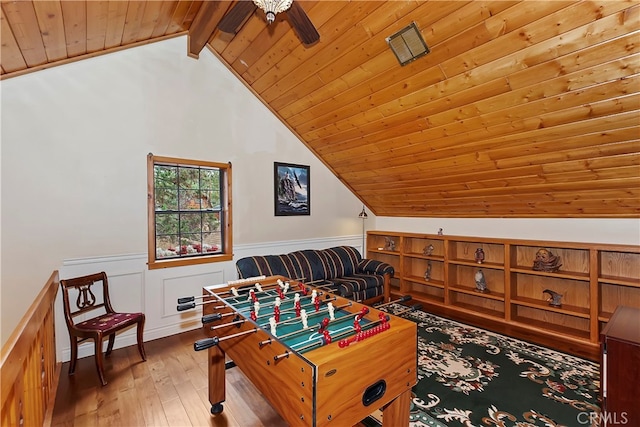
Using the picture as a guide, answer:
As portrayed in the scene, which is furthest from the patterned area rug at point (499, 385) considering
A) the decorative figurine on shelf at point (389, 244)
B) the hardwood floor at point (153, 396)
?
the decorative figurine on shelf at point (389, 244)

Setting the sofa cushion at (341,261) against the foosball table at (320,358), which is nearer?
the foosball table at (320,358)

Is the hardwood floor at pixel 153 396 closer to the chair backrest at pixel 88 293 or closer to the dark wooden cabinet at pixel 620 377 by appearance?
the chair backrest at pixel 88 293

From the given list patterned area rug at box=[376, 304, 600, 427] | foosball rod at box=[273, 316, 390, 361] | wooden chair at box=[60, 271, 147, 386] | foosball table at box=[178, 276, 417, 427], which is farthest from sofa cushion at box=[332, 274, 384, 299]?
wooden chair at box=[60, 271, 147, 386]

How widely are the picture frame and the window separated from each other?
711mm

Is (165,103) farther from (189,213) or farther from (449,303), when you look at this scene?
(449,303)

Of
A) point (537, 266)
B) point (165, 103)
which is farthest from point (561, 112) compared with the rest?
point (165, 103)

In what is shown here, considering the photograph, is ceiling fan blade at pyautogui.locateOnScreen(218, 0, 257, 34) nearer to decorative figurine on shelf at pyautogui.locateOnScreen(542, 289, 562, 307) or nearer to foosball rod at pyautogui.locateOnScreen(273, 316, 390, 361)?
foosball rod at pyautogui.locateOnScreen(273, 316, 390, 361)

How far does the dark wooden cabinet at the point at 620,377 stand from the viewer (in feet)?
5.06

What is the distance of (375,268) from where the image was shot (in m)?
4.38

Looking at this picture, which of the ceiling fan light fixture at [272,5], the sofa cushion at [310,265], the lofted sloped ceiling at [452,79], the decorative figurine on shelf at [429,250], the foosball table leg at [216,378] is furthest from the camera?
the decorative figurine on shelf at [429,250]

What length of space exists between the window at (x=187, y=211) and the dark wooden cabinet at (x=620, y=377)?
351 cm

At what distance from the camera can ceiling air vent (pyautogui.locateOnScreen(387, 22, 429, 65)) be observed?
7.53 ft

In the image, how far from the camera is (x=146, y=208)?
10.6 ft

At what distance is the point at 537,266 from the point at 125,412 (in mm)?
4224
